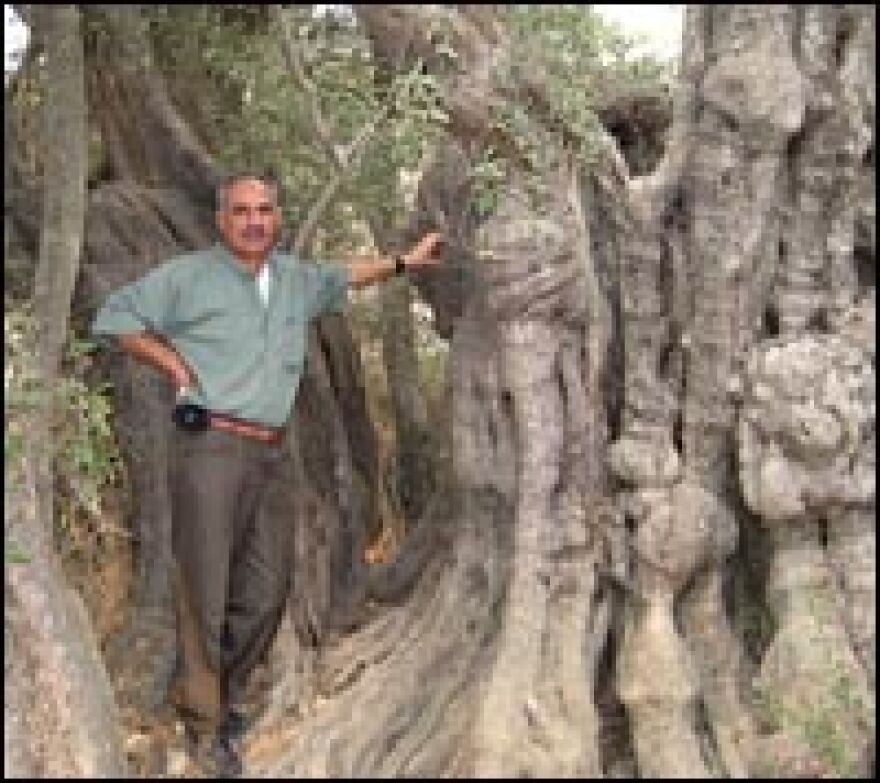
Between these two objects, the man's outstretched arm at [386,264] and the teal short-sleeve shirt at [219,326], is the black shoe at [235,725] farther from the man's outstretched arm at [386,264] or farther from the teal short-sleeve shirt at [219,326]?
the man's outstretched arm at [386,264]

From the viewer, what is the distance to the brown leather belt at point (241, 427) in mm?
5898

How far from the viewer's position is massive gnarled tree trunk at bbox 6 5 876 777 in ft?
18.6

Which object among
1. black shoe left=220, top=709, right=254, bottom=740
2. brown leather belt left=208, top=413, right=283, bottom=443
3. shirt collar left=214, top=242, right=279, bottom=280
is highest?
shirt collar left=214, top=242, right=279, bottom=280

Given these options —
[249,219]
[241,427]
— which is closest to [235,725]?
[241,427]

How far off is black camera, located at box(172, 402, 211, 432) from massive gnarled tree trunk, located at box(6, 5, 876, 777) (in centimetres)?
102

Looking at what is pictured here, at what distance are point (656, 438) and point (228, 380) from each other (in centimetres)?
142

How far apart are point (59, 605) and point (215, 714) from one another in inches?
45.5

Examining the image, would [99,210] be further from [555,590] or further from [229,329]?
[555,590]

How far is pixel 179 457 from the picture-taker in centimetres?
607

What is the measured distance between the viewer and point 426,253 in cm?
639

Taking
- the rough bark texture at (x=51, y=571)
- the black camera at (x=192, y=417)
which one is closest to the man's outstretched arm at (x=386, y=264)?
the black camera at (x=192, y=417)

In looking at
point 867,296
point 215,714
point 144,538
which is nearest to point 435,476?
point 144,538

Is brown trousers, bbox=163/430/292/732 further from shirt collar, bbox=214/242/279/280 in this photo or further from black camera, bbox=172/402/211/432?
shirt collar, bbox=214/242/279/280

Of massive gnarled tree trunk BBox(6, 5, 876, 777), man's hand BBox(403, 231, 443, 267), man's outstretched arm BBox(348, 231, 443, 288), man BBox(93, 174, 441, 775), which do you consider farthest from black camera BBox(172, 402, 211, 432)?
massive gnarled tree trunk BBox(6, 5, 876, 777)
